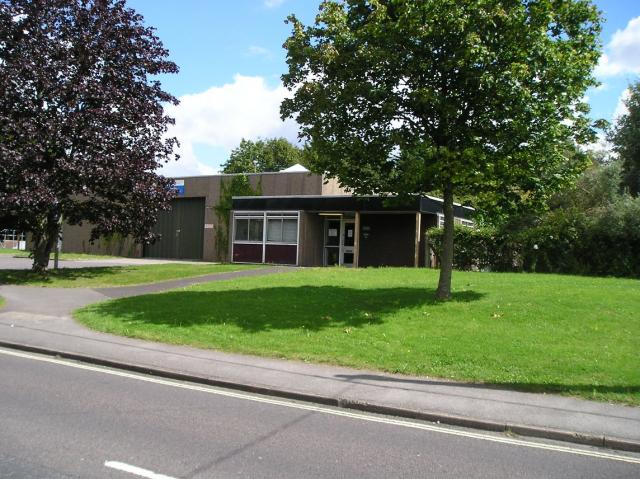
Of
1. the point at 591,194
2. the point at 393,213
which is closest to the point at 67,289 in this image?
the point at 393,213

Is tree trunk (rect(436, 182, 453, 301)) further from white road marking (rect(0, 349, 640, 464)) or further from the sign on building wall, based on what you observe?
the sign on building wall

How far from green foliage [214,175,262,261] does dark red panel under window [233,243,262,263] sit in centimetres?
302

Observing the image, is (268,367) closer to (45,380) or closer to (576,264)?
(45,380)

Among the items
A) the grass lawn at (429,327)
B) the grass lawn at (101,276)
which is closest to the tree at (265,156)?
the grass lawn at (101,276)

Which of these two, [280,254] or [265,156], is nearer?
[280,254]

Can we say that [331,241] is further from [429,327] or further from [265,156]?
[265,156]

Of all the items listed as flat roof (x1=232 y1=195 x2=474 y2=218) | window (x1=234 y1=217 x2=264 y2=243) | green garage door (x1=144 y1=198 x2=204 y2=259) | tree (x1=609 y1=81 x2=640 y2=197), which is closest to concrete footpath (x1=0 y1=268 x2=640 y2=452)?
flat roof (x1=232 y1=195 x2=474 y2=218)

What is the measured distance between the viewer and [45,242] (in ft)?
68.7

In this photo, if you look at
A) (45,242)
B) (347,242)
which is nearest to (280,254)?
(347,242)

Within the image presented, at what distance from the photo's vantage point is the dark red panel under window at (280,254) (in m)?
26.0

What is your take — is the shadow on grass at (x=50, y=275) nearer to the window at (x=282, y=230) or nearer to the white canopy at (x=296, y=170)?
the window at (x=282, y=230)

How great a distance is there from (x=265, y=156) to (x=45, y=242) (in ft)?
158

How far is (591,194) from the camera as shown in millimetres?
26750

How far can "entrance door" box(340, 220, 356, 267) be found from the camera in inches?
1046
